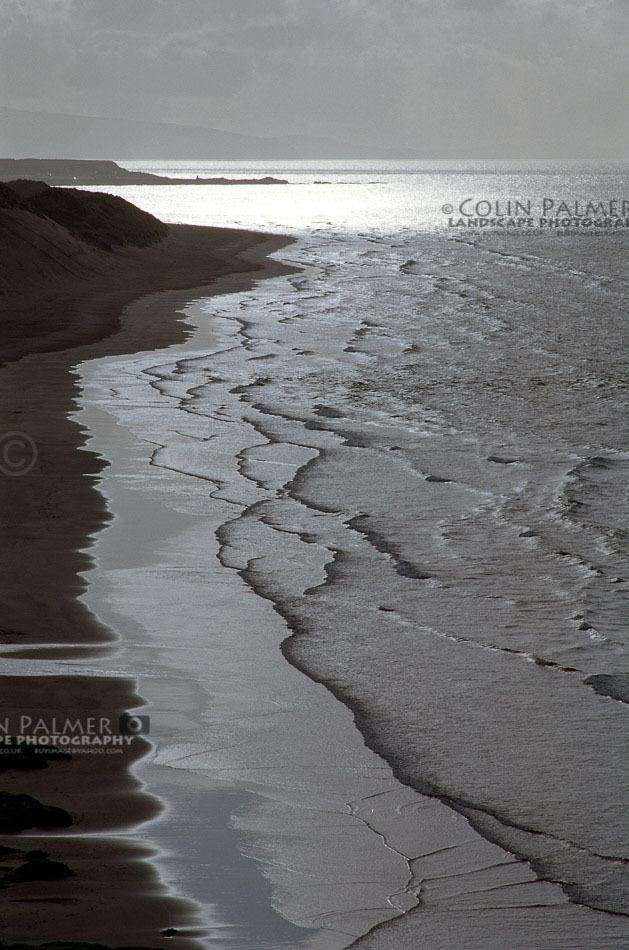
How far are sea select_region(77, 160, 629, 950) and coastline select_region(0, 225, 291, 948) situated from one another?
0.99 ft

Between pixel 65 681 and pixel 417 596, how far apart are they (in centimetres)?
285

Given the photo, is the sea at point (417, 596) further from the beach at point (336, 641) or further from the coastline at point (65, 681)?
the coastline at point (65, 681)

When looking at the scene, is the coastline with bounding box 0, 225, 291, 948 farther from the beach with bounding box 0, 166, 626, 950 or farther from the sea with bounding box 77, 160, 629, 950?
the sea with bounding box 77, 160, 629, 950

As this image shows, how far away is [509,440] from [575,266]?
2829cm

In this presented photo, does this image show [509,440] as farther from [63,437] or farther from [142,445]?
[63,437]

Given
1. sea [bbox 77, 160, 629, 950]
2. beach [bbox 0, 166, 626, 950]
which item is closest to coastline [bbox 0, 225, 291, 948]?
beach [bbox 0, 166, 626, 950]

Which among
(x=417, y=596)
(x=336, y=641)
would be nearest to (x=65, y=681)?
(x=336, y=641)

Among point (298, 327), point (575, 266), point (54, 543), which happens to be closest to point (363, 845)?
point (54, 543)

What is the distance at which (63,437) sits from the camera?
12719mm

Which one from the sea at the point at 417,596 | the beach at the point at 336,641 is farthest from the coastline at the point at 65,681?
the sea at the point at 417,596

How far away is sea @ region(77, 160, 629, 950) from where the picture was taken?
448cm

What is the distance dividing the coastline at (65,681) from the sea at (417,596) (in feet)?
0.99

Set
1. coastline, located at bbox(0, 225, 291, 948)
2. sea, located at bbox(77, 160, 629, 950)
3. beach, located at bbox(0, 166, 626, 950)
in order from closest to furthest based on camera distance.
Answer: coastline, located at bbox(0, 225, 291, 948), beach, located at bbox(0, 166, 626, 950), sea, located at bbox(77, 160, 629, 950)

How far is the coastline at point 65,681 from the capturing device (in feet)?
12.7
